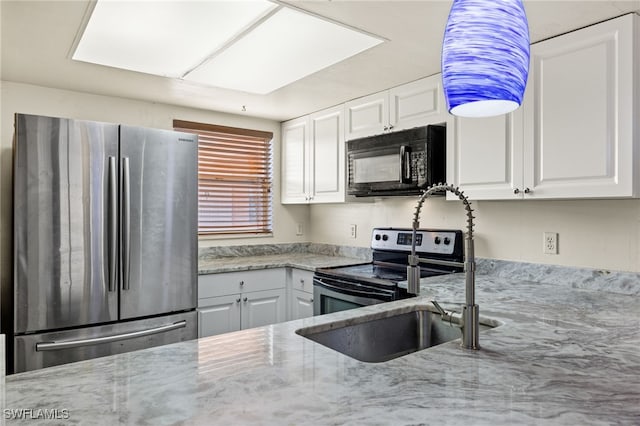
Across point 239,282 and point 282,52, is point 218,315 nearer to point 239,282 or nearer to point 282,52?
point 239,282

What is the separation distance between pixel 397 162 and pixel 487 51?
5.81 feet

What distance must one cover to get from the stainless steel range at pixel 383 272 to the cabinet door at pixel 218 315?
0.62 m

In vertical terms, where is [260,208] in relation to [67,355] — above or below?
above

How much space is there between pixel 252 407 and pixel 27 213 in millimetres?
1920

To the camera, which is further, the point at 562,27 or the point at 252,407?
the point at 562,27

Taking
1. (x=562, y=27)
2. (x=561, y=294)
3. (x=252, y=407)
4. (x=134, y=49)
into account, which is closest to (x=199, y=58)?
(x=134, y=49)

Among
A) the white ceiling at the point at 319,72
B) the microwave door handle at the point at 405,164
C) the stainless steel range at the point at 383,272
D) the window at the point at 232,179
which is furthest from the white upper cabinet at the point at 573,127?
the window at the point at 232,179

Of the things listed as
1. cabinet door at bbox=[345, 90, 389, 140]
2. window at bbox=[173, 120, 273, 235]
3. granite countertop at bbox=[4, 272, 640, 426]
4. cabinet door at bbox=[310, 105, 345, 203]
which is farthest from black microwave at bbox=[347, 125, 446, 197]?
granite countertop at bbox=[4, 272, 640, 426]

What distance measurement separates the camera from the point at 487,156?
2.26m

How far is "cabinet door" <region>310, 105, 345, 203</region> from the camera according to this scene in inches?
128

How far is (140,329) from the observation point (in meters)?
2.40

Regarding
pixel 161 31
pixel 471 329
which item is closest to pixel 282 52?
pixel 161 31

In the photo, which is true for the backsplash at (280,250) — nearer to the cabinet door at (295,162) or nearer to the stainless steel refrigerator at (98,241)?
the cabinet door at (295,162)

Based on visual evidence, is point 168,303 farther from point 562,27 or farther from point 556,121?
point 562,27
